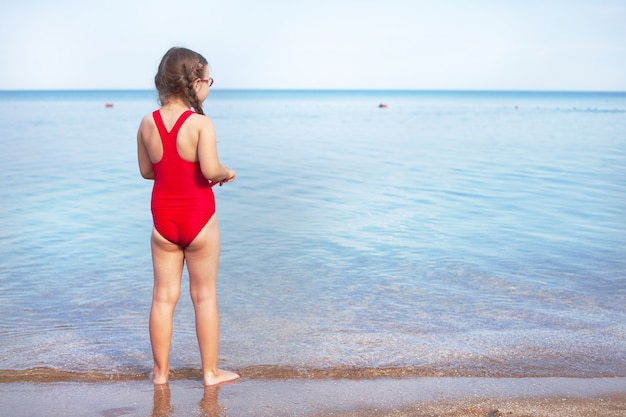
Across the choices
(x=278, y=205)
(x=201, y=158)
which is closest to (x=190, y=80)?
(x=201, y=158)

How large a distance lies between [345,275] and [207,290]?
359 centimetres

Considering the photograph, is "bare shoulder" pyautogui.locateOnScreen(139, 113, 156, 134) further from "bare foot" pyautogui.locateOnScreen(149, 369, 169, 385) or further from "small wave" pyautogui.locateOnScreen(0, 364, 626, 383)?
"small wave" pyautogui.locateOnScreen(0, 364, 626, 383)

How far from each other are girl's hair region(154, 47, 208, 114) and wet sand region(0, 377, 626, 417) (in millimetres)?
1802

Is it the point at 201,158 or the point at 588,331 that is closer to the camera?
the point at 201,158

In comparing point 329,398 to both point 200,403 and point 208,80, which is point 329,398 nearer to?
point 200,403

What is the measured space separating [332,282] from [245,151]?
17.2 m

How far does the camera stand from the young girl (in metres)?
4.07

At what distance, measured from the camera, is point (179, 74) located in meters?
4.06

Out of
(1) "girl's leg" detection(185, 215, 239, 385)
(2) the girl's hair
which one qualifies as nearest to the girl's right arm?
(2) the girl's hair

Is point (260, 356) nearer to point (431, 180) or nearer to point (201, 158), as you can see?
point (201, 158)

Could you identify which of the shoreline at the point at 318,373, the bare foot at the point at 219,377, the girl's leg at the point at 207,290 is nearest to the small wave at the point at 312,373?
the shoreline at the point at 318,373

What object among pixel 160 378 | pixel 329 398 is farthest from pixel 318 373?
pixel 160 378

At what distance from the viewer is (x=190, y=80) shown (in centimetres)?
410

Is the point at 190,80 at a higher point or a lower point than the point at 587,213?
higher
